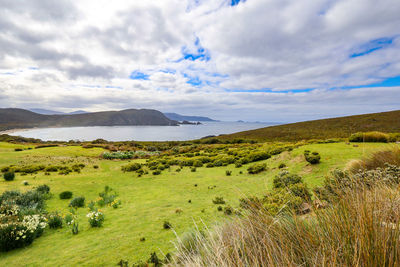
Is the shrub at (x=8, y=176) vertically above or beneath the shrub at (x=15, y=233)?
beneath

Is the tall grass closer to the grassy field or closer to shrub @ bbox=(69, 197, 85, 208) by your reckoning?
the grassy field

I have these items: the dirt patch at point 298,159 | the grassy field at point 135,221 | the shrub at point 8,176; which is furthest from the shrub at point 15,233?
the dirt patch at point 298,159

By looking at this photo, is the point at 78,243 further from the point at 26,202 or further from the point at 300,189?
the point at 300,189

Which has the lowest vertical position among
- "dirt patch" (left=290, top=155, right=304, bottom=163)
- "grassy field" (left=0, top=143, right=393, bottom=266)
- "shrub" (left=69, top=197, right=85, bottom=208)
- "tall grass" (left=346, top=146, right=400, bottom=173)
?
"shrub" (left=69, top=197, right=85, bottom=208)

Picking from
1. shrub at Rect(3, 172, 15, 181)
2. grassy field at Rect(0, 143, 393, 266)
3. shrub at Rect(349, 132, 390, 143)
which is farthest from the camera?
shrub at Rect(349, 132, 390, 143)

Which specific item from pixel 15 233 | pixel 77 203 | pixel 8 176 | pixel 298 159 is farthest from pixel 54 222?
pixel 298 159

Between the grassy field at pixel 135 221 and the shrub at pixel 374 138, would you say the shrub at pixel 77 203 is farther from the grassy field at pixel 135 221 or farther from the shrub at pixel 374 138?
the shrub at pixel 374 138

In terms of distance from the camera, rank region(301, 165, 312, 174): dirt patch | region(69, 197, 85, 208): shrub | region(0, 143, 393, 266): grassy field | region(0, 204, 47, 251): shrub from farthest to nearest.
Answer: region(301, 165, 312, 174): dirt patch
region(69, 197, 85, 208): shrub
region(0, 204, 47, 251): shrub
region(0, 143, 393, 266): grassy field

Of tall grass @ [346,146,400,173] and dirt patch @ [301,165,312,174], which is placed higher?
tall grass @ [346,146,400,173]

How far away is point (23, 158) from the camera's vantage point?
24391 millimetres

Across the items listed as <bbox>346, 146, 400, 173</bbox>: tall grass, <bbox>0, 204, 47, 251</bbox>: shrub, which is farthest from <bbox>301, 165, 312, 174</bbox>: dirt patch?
<bbox>0, 204, 47, 251</bbox>: shrub

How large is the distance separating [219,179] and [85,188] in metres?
10.2

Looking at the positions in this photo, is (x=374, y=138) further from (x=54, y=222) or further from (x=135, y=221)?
(x=54, y=222)

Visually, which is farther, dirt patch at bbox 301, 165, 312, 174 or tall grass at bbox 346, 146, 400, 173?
dirt patch at bbox 301, 165, 312, 174
